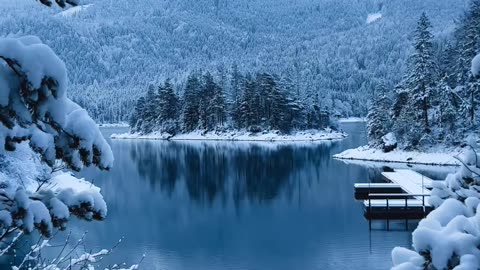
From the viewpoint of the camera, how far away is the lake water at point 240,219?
802 inches

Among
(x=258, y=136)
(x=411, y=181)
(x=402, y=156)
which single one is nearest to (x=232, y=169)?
(x=411, y=181)

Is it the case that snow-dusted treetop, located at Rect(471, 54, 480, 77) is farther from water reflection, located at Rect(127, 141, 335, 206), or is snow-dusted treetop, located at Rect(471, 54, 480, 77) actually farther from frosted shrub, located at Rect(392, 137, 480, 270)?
water reflection, located at Rect(127, 141, 335, 206)

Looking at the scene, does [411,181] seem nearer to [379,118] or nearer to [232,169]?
[232,169]

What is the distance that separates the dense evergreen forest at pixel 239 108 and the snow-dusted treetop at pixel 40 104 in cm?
7716

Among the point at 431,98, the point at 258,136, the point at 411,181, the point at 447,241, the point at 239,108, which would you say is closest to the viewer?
the point at 447,241

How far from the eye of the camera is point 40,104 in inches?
107

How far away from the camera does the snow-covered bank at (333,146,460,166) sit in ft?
150

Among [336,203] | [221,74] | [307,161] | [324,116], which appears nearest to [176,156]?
[307,161]

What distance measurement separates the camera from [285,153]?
58625 mm

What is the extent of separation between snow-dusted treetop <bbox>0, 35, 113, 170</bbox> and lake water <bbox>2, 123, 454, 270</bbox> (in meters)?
11.4

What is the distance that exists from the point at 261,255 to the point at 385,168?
28009 mm

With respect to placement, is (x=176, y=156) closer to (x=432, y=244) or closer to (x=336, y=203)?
(x=336, y=203)

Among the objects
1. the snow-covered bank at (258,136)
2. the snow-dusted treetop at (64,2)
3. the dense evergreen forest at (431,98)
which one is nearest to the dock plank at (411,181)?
the dense evergreen forest at (431,98)

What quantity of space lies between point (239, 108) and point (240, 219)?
57527 mm
